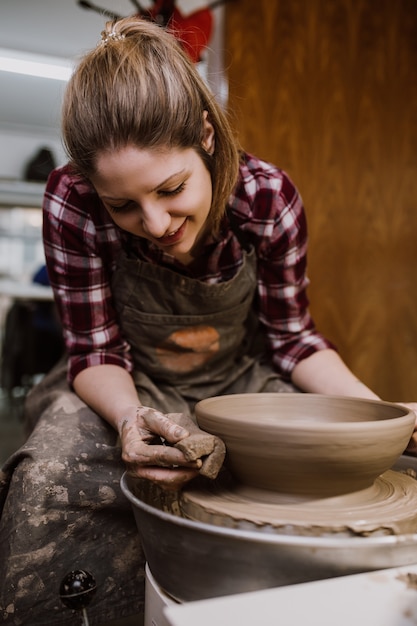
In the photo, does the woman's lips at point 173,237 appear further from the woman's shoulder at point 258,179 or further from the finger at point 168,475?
the finger at point 168,475

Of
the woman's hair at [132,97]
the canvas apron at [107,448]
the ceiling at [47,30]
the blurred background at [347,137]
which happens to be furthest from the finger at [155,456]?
the ceiling at [47,30]

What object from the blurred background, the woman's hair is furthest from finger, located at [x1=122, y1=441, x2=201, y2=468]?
the blurred background

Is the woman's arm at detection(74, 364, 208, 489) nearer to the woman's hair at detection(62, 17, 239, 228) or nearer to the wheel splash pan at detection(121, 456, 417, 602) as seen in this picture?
the wheel splash pan at detection(121, 456, 417, 602)

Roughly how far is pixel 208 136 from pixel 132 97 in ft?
0.56

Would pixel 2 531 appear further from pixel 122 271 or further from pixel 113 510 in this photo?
pixel 122 271

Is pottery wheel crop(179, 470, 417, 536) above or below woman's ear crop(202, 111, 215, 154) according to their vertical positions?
below

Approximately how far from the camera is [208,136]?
98cm

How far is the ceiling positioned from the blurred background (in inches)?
38.9

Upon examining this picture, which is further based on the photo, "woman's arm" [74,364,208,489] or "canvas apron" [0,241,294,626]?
"canvas apron" [0,241,294,626]

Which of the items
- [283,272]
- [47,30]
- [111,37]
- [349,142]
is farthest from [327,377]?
[47,30]

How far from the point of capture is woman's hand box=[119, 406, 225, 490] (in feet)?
2.22

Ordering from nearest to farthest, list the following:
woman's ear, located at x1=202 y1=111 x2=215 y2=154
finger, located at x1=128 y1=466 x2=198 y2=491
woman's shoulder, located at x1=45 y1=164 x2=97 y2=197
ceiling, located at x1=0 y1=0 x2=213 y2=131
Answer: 1. finger, located at x1=128 y1=466 x2=198 y2=491
2. woman's ear, located at x1=202 y1=111 x2=215 y2=154
3. woman's shoulder, located at x1=45 y1=164 x2=97 y2=197
4. ceiling, located at x1=0 y1=0 x2=213 y2=131

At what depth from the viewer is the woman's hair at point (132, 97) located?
33.4 inches

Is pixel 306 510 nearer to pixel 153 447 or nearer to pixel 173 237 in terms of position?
pixel 153 447
